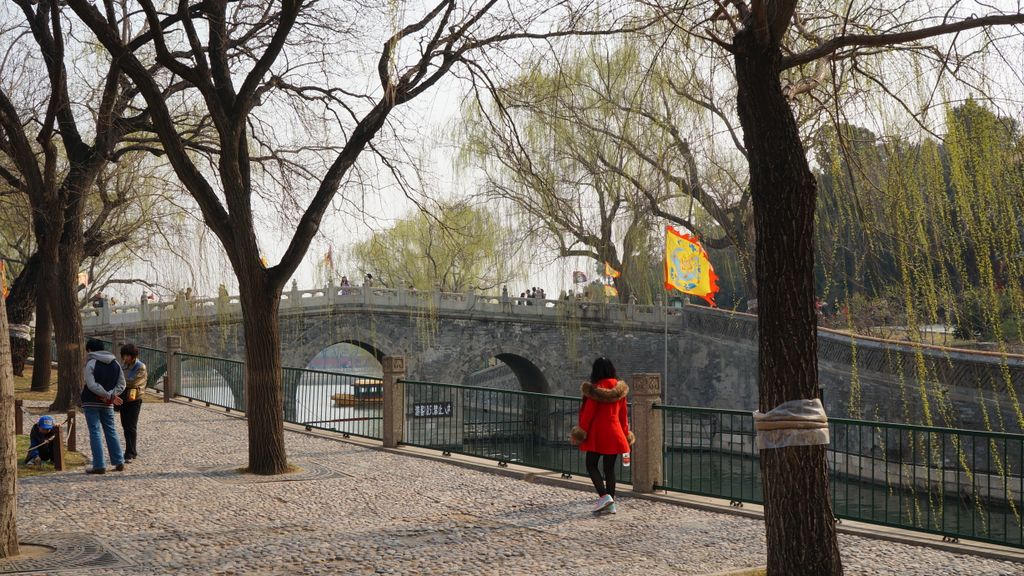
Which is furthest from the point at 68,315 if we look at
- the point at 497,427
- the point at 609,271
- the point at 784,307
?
the point at 609,271

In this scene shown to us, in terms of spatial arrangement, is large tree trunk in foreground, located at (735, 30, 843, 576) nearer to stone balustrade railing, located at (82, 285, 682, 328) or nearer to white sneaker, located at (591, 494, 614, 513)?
white sneaker, located at (591, 494, 614, 513)

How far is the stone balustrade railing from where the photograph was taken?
2794 centimetres

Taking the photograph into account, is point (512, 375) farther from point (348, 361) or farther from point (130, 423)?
point (348, 361)

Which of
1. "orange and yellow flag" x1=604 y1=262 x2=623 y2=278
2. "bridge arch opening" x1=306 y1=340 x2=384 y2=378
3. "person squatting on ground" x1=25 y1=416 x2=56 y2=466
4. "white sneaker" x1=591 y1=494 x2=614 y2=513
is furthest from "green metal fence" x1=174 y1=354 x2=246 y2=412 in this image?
"bridge arch opening" x1=306 y1=340 x2=384 y2=378

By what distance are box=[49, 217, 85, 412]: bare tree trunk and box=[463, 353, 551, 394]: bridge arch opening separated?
71.5ft

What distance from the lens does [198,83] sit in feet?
32.6

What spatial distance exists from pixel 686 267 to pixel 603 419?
62.0 feet

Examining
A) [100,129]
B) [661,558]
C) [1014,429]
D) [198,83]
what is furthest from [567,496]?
[1014,429]

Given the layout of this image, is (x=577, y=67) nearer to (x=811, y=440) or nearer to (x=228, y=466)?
(x=228, y=466)

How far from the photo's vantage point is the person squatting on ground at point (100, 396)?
9.53 m

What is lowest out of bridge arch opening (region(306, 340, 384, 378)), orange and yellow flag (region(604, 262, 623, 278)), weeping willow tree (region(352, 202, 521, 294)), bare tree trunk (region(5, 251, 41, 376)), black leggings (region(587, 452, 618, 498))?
bridge arch opening (region(306, 340, 384, 378))

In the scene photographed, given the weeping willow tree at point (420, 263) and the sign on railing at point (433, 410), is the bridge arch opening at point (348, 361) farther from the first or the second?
the sign on railing at point (433, 410)

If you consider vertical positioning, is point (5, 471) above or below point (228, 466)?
above

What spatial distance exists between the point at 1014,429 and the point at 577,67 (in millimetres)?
12245
